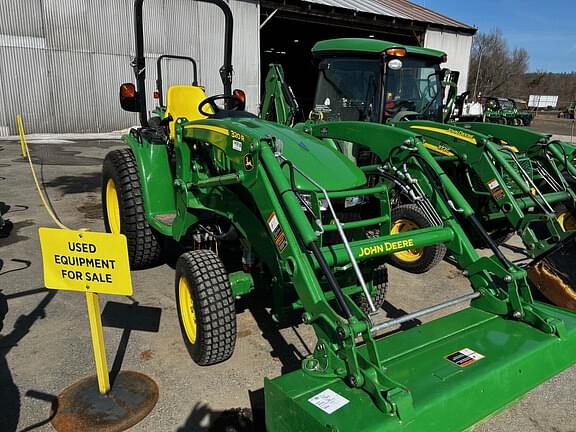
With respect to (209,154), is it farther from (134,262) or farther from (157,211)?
(134,262)

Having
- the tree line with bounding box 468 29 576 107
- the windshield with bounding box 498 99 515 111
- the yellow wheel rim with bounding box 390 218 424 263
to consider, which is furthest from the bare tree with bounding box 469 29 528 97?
the yellow wheel rim with bounding box 390 218 424 263

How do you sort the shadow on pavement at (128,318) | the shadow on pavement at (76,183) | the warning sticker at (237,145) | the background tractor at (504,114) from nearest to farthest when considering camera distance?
the warning sticker at (237,145)
the shadow on pavement at (128,318)
the shadow on pavement at (76,183)
the background tractor at (504,114)

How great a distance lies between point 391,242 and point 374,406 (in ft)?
3.23

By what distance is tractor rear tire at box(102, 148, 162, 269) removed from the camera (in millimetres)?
4180

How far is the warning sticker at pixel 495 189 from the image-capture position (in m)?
4.41

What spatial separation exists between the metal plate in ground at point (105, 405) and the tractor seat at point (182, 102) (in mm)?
2314

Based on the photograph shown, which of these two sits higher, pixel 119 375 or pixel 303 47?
pixel 303 47

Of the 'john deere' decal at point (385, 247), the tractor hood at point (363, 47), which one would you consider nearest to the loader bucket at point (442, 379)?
the 'john deere' decal at point (385, 247)

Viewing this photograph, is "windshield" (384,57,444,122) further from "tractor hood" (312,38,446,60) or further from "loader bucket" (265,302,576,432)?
"loader bucket" (265,302,576,432)

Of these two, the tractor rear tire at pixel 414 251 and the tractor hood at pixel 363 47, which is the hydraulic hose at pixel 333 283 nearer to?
the tractor rear tire at pixel 414 251

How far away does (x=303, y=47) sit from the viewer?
22.7 metres

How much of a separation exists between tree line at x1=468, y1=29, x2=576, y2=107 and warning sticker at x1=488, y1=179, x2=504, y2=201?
52.1 meters

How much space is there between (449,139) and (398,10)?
56.9 ft

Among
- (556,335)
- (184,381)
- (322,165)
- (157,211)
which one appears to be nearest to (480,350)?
(556,335)
